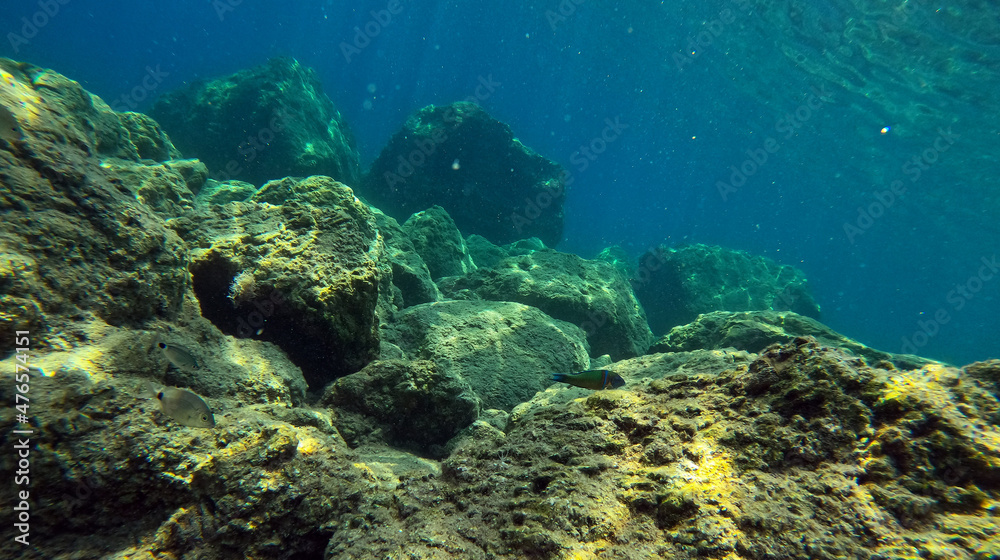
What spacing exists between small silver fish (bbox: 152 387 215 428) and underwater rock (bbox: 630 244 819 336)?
1174cm

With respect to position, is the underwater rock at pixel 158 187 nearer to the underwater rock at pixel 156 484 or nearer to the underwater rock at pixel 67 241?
the underwater rock at pixel 67 241

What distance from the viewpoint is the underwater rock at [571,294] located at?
7039 mm

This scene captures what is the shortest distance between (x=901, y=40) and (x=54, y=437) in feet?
96.3

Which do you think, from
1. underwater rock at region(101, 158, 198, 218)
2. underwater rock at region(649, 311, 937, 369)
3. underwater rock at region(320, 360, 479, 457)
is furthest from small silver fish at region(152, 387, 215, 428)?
underwater rock at region(649, 311, 937, 369)

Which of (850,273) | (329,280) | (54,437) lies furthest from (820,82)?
(850,273)

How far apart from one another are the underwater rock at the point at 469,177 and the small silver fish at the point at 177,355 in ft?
36.9

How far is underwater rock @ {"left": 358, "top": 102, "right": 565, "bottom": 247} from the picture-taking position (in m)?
13.3

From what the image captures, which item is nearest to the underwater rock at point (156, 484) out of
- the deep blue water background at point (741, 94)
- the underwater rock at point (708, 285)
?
the underwater rock at point (708, 285)

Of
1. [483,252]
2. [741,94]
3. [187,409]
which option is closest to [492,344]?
[187,409]

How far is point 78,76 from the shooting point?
32.8m

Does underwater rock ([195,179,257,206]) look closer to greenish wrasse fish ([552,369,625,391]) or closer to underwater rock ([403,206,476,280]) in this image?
underwater rock ([403,206,476,280])

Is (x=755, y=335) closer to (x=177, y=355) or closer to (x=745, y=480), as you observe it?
(x=745, y=480)

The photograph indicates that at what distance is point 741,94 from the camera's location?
1374 inches

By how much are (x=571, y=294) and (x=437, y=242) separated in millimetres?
3306
